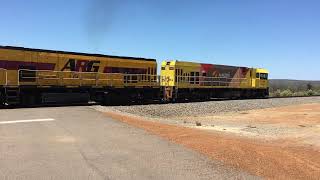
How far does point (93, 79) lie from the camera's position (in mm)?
30828

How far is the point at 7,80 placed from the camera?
25.9 m

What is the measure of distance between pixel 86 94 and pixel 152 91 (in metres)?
6.85

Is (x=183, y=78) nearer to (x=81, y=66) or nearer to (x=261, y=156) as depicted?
(x=81, y=66)

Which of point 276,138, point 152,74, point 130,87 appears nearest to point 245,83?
point 152,74

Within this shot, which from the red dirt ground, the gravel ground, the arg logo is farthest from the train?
the red dirt ground

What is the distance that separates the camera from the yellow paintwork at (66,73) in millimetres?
26250

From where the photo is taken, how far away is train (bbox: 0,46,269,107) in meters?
26.2

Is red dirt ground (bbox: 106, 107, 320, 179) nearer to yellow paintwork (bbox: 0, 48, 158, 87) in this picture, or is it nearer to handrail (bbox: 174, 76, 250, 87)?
yellow paintwork (bbox: 0, 48, 158, 87)

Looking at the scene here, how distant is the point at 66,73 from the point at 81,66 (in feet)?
4.84

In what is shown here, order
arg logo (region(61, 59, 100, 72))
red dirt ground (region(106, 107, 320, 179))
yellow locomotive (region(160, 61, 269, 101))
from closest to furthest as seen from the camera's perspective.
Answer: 1. red dirt ground (region(106, 107, 320, 179))
2. arg logo (region(61, 59, 100, 72))
3. yellow locomotive (region(160, 61, 269, 101))

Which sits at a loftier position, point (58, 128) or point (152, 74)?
point (152, 74)

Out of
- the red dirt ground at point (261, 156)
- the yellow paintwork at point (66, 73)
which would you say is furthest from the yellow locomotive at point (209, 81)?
the red dirt ground at point (261, 156)

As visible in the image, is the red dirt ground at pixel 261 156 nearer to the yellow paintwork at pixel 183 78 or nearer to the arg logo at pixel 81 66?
the arg logo at pixel 81 66

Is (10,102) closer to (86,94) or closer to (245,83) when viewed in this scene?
(86,94)
